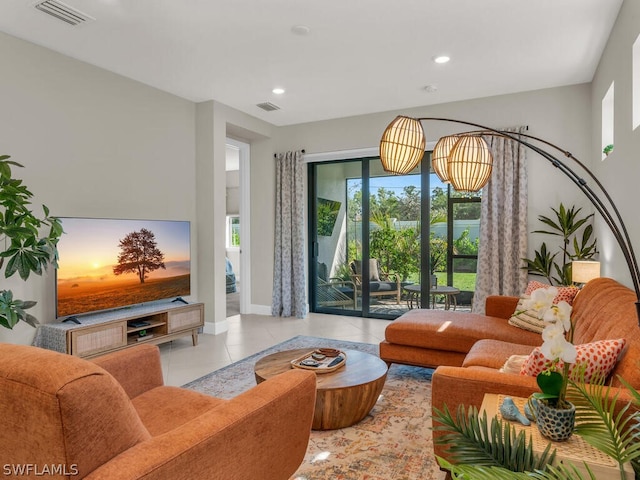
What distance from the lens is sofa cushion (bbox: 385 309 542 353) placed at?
319 centimetres

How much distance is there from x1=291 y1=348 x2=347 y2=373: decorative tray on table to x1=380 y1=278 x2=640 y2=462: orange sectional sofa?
28.1 inches

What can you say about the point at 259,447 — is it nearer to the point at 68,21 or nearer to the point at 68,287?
the point at 68,287

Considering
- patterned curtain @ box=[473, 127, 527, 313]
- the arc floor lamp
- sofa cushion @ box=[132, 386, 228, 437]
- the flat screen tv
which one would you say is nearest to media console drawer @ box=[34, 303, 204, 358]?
the flat screen tv

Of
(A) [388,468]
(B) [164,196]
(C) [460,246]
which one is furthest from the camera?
(C) [460,246]

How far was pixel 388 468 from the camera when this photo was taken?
214 cm

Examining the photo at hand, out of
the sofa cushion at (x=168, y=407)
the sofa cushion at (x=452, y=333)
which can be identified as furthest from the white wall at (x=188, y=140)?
the sofa cushion at (x=168, y=407)

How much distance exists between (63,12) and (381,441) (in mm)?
3682

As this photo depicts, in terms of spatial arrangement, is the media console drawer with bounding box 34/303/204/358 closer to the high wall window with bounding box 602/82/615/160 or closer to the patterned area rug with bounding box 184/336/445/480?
the patterned area rug with bounding box 184/336/445/480

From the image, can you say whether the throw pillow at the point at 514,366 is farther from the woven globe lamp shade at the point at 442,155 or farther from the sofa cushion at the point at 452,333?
the woven globe lamp shade at the point at 442,155

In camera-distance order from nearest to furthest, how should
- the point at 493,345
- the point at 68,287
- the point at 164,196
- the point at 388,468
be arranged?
the point at 388,468 → the point at 493,345 → the point at 68,287 → the point at 164,196

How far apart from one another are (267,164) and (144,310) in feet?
9.99

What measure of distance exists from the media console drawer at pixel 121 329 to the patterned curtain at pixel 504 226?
333cm

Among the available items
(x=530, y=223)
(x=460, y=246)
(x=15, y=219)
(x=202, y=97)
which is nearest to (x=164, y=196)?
(x=202, y=97)

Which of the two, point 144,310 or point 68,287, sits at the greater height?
point 68,287
